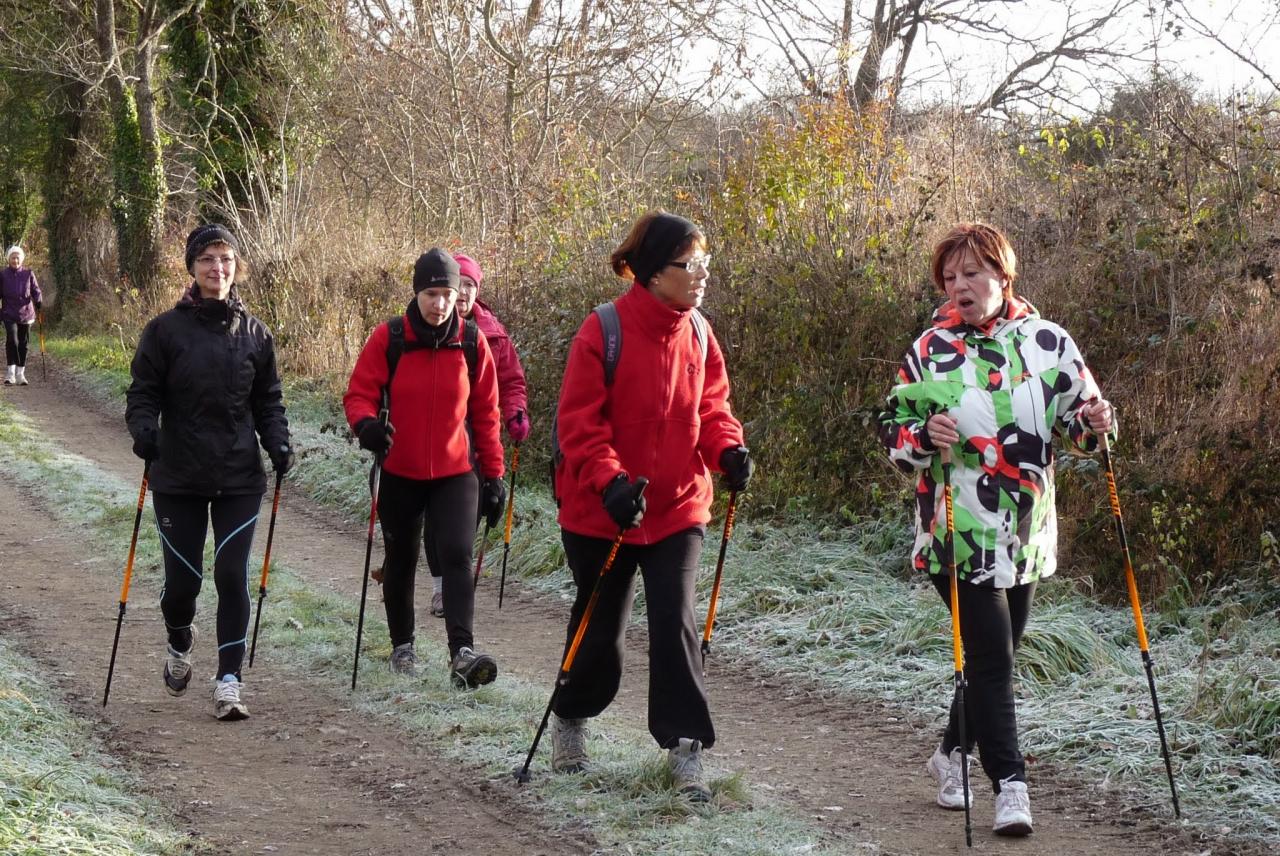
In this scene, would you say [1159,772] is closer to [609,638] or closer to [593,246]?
[609,638]

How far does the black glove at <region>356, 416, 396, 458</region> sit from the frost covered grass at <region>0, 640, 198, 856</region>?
5.91ft

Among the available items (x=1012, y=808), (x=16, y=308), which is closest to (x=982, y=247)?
(x=1012, y=808)

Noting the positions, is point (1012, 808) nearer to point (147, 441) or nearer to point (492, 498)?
point (492, 498)

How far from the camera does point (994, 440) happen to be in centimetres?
487

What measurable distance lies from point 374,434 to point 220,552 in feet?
2.95

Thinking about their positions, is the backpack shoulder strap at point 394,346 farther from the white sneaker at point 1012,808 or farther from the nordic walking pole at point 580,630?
the white sneaker at point 1012,808

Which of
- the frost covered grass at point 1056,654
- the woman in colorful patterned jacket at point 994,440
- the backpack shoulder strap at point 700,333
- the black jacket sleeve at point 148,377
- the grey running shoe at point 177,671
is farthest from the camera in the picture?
the grey running shoe at point 177,671

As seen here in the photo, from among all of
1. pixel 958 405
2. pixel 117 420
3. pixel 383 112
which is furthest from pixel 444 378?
pixel 383 112

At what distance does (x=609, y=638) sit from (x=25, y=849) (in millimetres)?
2148

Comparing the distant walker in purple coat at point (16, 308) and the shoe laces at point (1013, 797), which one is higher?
the distant walker in purple coat at point (16, 308)

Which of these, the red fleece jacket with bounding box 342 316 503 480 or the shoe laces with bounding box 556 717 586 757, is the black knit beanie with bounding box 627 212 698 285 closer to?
the shoe laces with bounding box 556 717 586 757

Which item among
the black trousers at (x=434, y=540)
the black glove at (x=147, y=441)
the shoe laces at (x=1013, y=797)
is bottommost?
the shoe laces at (x=1013, y=797)

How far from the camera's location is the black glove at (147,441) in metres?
6.39

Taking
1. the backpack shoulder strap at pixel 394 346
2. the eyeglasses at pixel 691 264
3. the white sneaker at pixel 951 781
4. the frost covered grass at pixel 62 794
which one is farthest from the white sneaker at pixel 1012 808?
the backpack shoulder strap at pixel 394 346
